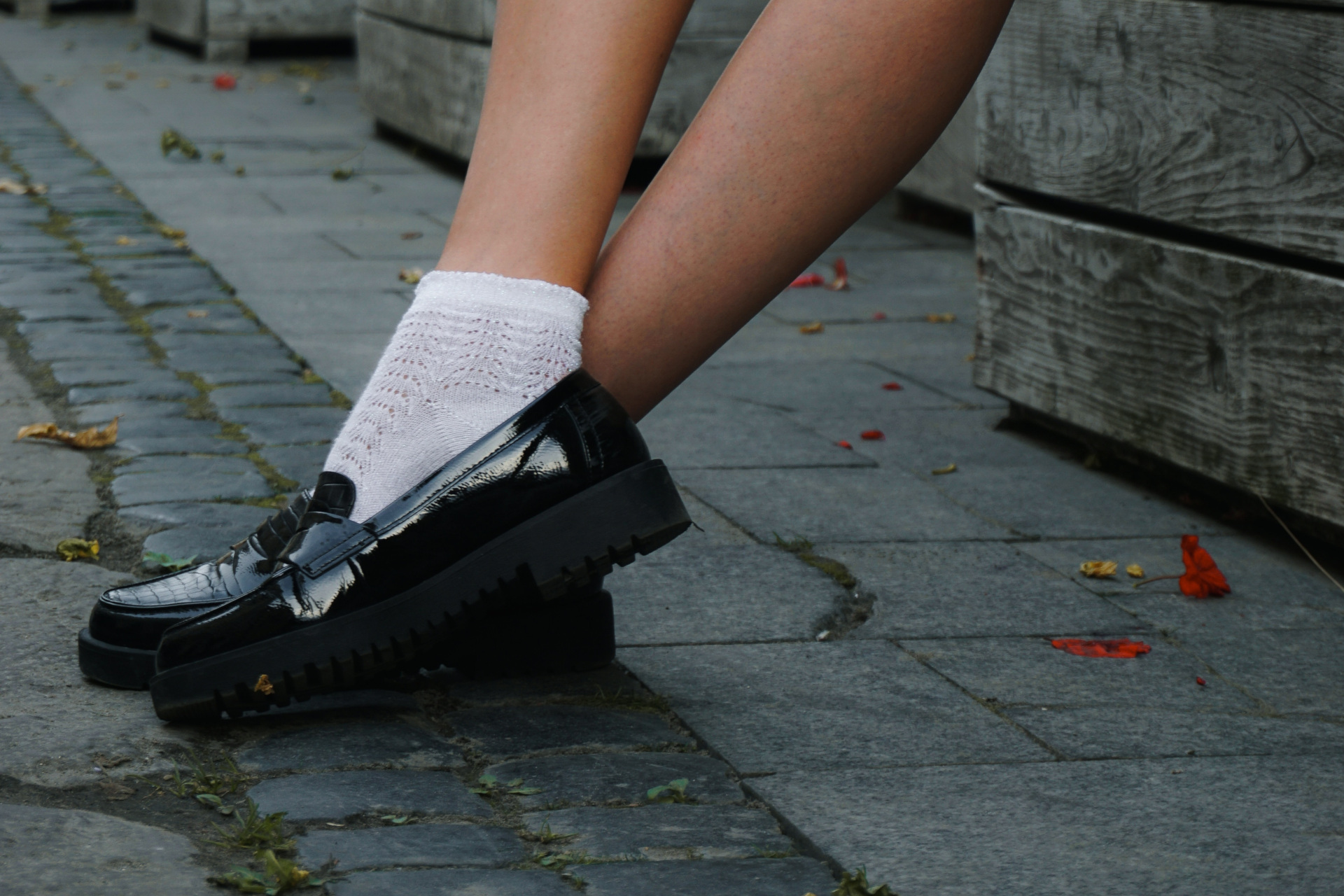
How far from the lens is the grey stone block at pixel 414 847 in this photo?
1.22 m

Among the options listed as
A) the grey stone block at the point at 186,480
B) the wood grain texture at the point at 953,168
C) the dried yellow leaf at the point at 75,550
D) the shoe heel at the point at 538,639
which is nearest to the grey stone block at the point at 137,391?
the grey stone block at the point at 186,480

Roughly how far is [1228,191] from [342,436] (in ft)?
4.37

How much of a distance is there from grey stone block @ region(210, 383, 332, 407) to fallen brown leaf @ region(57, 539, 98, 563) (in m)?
0.73

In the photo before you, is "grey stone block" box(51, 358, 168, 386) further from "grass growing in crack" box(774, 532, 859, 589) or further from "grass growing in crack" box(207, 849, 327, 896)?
"grass growing in crack" box(207, 849, 327, 896)

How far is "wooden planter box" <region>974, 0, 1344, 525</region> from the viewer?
211cm

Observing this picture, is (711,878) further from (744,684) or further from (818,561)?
(818,561)

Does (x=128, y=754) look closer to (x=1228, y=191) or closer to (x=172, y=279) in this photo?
(x=1228, y=191)

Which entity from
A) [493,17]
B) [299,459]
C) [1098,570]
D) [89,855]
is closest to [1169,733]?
[1098,570]

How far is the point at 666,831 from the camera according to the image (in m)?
1.30

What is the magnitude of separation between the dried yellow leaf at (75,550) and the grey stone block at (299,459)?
0.34m

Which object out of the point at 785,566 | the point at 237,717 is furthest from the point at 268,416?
the point at 237,717

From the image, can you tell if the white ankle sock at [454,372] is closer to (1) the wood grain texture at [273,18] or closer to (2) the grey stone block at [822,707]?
(2) the grey stone block at [822,707]

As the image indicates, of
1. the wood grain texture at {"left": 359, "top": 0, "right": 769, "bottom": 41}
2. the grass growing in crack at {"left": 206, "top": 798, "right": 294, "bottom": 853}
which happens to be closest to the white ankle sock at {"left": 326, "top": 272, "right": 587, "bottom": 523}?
the grass growing in crack at {"left": 206, "top": 798, "right": 294, "bottom": 853}

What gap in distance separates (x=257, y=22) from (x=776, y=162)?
8.64m
